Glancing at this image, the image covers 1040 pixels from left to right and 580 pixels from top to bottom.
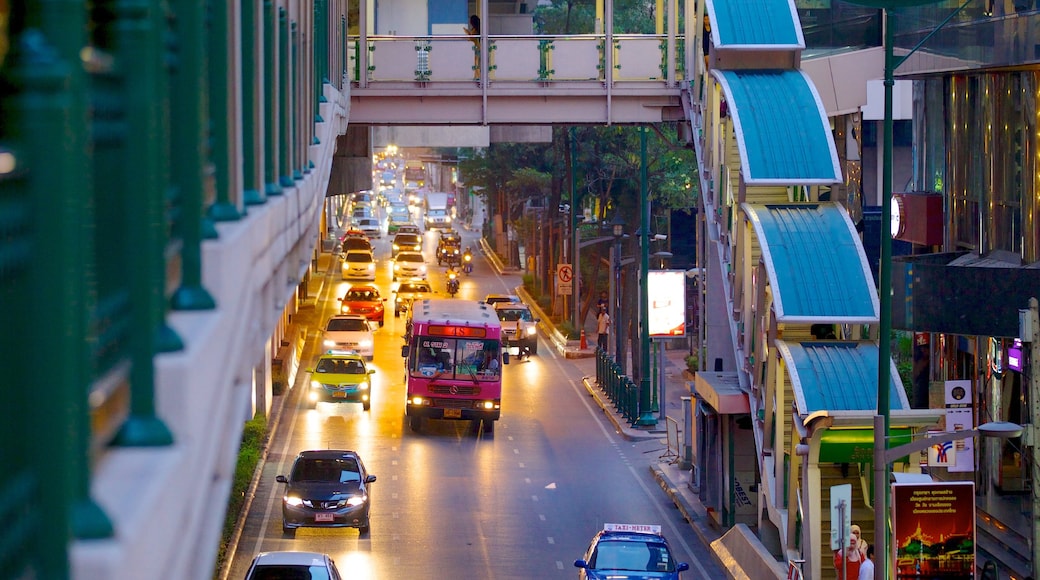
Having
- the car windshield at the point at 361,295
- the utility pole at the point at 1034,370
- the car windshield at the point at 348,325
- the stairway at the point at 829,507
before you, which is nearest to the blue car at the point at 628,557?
the stairway at the point at 829,507

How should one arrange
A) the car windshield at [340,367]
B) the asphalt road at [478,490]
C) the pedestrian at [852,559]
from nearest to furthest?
the pedestrian at [852,559] → the asphalt road at [478,490] → the car windshield at [340,367]

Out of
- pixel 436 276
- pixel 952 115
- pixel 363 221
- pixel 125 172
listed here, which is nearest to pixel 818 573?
pixel 952 115

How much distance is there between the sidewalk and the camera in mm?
28172

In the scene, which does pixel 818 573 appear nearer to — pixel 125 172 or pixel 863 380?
pixel 863 380

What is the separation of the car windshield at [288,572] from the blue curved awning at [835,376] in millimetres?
7192

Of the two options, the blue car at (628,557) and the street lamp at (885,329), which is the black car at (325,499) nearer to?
the blue car at (628,557)

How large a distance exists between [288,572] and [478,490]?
12.0m

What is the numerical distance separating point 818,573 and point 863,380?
142 inches

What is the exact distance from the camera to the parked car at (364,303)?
5766cm

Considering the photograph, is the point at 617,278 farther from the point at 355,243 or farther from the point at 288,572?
the point at 355,243

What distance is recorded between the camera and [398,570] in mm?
23312

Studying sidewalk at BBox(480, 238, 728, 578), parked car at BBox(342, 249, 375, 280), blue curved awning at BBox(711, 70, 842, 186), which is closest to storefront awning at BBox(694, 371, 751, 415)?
sidewalk at BBox(480, 238, 728, 578)

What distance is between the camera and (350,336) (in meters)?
→ 48.4

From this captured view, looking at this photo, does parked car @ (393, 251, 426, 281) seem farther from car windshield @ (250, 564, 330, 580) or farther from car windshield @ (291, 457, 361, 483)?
car windshield @ (250, 564, 330, 580)
